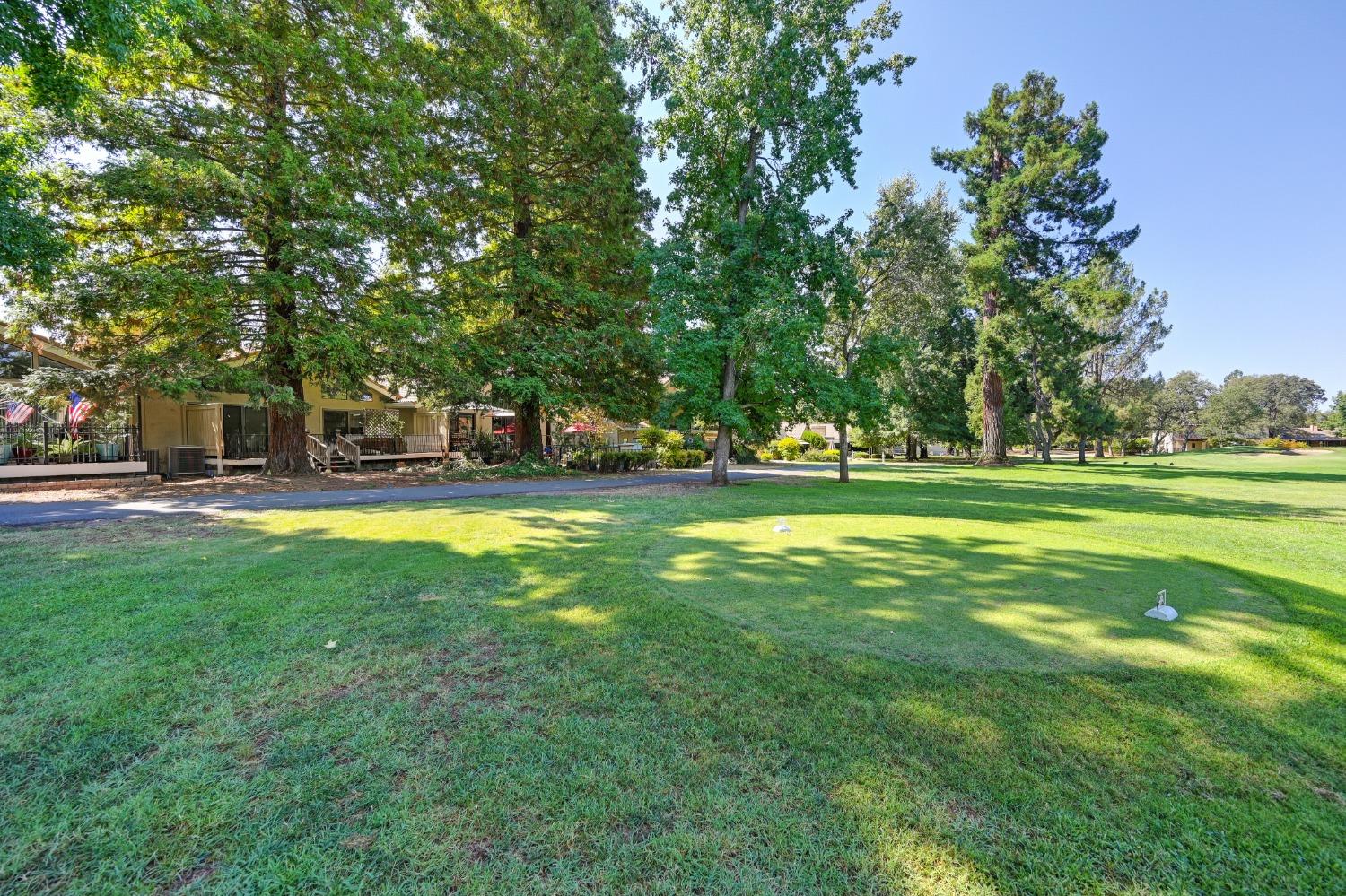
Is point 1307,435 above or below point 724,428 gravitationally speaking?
below

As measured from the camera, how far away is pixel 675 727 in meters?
2.47

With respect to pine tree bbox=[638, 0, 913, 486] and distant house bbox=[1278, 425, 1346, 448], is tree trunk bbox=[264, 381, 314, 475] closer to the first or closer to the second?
pine tree bbox=[638, 0, 913, 486]

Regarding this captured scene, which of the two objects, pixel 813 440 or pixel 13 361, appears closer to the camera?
pixel 13 361

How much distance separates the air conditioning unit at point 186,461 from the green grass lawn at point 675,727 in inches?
576

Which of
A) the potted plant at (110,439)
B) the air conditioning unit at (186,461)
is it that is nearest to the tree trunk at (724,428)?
the air conditioning unit at (186,461)

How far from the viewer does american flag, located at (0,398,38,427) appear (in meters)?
13.4

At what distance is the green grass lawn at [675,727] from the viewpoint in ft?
5.55

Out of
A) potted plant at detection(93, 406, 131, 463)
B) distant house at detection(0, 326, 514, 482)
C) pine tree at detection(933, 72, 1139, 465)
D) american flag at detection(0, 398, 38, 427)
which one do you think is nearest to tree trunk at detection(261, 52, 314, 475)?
distant house at detection(0, 326, 514, 482)

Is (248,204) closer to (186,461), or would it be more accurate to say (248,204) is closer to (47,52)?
(47,52)

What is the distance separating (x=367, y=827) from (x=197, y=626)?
2.96 m

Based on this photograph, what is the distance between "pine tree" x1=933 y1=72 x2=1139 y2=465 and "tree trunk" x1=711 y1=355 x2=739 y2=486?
15.7 metres

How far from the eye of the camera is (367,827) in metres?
1.84

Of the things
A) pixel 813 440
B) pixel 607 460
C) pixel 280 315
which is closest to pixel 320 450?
pixel 280 315

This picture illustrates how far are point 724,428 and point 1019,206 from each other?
20093 mm
